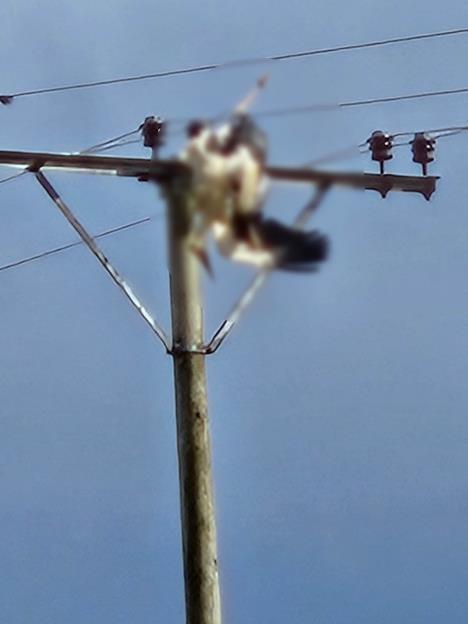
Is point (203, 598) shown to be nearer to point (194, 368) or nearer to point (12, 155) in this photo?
point (194, 368)

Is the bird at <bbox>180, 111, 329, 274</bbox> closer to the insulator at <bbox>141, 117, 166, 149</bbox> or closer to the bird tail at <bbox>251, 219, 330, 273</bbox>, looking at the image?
the bird tail at <bbox>251, 219, 330, 273</bbox>

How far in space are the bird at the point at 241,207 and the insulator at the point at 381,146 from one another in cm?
482

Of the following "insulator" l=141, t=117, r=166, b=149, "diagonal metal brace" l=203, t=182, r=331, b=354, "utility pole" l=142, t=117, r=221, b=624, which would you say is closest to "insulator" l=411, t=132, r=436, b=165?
"utility pole" l=142, t=117, r=221, b=624

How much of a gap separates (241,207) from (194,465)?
606 cm

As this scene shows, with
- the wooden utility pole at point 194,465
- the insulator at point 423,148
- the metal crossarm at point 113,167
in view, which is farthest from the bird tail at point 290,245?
the wooden utility pole at point 194,465

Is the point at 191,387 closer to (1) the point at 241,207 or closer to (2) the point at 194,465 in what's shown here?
(2) the point at 194,465

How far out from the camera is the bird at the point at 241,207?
371cm

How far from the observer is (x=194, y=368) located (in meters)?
9.65

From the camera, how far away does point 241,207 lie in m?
3.69

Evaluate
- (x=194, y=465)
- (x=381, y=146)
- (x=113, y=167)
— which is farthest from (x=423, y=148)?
(x=194, y=465)

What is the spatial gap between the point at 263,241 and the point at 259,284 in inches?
9.5

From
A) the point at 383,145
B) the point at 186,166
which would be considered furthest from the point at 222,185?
the point at 383,145

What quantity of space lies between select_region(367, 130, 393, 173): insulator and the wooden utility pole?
5.44ft

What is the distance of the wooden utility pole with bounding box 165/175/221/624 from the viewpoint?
929cm
